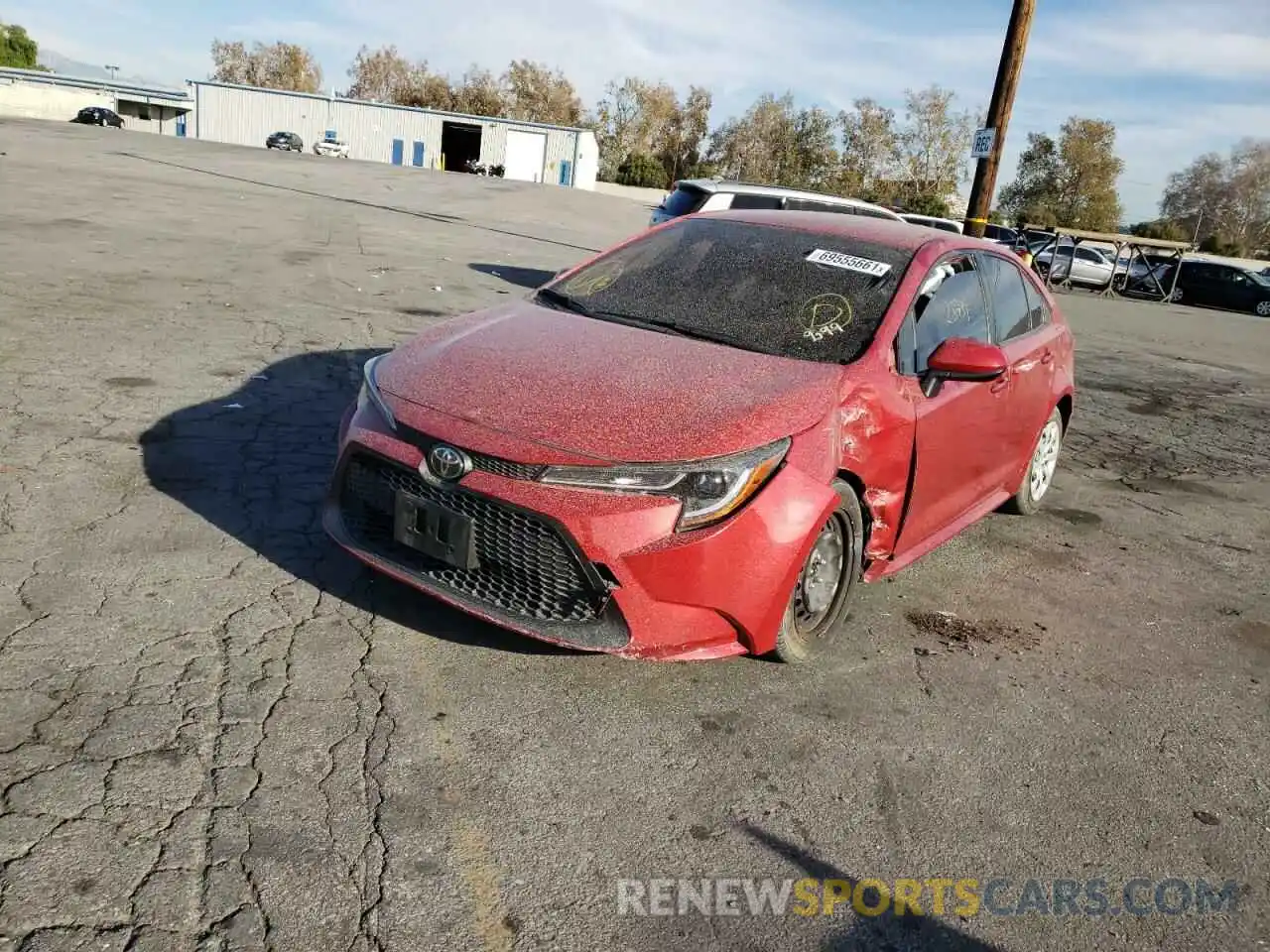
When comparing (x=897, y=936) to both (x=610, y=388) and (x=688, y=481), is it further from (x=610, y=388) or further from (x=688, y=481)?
(x=610, y=388)

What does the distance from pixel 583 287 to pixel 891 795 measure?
105 inches

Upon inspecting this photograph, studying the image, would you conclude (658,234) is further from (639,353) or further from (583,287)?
(639,353)

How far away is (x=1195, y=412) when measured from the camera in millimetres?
10680

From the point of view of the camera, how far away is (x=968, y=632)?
4496mm

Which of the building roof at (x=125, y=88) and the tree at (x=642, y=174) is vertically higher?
the building roof at (x=125, y=88)

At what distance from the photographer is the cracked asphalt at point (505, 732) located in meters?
2.55

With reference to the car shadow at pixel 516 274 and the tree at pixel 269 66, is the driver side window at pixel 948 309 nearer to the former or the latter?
the car shadow at pixel 516 274

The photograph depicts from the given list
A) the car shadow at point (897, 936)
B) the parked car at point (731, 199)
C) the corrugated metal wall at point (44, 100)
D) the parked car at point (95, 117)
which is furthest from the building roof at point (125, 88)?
the car shadow at point (897, 936)

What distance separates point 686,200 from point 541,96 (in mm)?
83965

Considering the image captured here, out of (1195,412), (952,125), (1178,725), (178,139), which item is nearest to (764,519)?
(1178,725)

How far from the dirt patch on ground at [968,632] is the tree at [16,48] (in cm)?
9857

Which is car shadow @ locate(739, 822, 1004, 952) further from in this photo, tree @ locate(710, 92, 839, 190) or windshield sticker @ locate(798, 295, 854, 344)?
tree @ locate(710, 92, 839, 190)

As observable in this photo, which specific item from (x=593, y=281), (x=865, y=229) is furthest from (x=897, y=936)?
(x=865, y=229)

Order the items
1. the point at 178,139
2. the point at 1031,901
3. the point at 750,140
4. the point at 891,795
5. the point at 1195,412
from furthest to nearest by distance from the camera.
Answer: the point at 750,140 → the point at 178,139 → the point at 1195,412 → the point at 891,795 → the point at 1031,901
